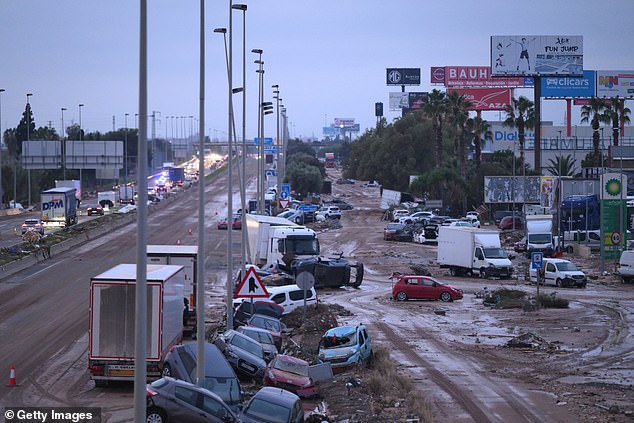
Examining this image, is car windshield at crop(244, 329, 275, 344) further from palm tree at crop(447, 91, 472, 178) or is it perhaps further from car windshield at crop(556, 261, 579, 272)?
palm tree at crop(447, 91, 472, 178)

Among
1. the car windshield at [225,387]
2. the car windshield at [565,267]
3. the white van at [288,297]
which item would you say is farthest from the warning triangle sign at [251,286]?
the car windshield at [565,267]

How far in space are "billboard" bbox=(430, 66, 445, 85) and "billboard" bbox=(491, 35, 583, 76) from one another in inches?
1846

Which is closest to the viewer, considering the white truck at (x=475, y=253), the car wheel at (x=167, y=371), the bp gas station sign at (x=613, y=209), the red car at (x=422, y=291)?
the car wheel at (x=167, y=371)

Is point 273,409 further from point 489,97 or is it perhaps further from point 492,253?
point 489,97

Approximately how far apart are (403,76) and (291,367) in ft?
582

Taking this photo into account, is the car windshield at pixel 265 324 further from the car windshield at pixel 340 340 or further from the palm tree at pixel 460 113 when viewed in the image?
the palm tree at pixel 460 113

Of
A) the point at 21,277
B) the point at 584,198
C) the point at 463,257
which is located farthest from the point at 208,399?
the point at 584,198

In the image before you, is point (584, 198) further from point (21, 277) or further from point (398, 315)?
point (21, 277)

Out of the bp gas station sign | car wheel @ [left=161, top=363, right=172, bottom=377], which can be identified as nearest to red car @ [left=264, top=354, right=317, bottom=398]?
car wheel @ [left=161, top=363, right=172, bottom=377]

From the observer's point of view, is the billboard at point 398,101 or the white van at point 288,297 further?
the billboard at point 398,101

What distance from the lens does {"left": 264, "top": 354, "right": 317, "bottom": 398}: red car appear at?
62.7ft

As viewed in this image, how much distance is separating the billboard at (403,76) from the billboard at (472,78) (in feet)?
166

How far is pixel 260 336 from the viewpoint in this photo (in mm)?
24000

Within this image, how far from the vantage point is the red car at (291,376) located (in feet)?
62.7
